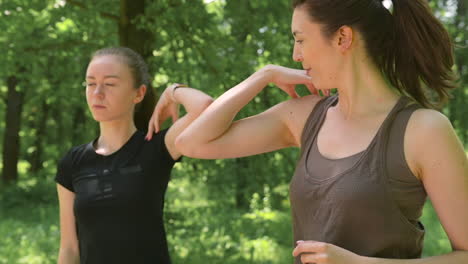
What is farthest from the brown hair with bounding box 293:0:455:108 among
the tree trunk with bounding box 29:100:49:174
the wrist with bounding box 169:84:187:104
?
the tree trunk with bounding box 29:100:49:174

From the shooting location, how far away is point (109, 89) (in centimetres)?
296

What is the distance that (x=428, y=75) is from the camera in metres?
2.03

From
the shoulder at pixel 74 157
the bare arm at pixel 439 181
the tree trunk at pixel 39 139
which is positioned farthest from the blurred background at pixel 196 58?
the tree trunk at pixel 39 139

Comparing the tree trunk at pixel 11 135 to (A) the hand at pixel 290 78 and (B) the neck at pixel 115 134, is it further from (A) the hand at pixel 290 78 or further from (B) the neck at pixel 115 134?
(A) the hand at pixel 290 78

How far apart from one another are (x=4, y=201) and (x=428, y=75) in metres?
13.5

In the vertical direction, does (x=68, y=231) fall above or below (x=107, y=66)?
below

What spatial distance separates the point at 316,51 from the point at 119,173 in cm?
124

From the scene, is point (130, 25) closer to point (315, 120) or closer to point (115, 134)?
point (115, 134)

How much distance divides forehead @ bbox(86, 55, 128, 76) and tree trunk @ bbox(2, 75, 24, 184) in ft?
40.1

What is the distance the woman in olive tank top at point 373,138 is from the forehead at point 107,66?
3.43 feet

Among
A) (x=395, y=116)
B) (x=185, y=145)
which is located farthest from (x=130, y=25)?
(x=395, y=116)

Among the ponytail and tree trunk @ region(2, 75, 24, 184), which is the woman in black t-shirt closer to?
the ponytail

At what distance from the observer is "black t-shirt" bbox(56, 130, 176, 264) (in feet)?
9.36

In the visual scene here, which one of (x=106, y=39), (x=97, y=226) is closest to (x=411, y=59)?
(x=97, y=226)
